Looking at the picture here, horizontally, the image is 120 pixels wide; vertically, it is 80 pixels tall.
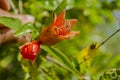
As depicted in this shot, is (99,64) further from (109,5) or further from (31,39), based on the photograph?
(31,39)

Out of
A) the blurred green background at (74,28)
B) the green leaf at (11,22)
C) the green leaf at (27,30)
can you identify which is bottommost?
the blurred green background at (74,28)

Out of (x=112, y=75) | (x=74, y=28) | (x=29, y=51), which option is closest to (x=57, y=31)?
(x=29, y=51)

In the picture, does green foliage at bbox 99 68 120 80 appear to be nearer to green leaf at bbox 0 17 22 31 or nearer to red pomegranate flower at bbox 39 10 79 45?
red pomegranate flower at bbox 39 10 79 45

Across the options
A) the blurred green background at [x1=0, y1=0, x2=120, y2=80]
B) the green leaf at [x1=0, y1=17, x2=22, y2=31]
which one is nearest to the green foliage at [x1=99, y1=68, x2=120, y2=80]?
the blurred green background at [x1=0, y1=0, x2=120, y2=80]

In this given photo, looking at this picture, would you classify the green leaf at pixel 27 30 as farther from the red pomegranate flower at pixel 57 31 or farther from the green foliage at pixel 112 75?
the green foliage at pixel 112 75

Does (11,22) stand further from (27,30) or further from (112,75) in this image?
(112,75)

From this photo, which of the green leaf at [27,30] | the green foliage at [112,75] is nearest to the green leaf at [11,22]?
the green leaf at [27,30]
